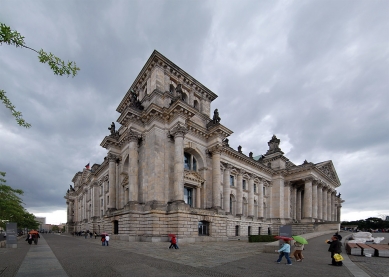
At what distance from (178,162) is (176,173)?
54.3 inches

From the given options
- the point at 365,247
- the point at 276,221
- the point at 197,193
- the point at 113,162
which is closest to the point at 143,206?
the point at 197,193

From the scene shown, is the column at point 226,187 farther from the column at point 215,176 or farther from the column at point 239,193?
the column at point 215,176

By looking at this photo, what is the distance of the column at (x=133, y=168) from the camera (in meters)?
29.8

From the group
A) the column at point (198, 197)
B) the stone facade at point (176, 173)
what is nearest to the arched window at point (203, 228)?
the stone facade at point (176, 173)

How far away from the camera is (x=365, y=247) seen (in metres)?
15.9

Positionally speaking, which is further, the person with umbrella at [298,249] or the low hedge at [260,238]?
the low hedge at [260,238]

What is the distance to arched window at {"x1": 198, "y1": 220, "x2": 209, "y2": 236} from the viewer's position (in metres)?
30.7

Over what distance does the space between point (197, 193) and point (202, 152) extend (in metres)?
6.06

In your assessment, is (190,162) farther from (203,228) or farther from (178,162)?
(203,228)

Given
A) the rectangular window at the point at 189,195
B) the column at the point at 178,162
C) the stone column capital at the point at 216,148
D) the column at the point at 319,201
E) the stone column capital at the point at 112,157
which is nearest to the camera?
the column at the point at 178,162

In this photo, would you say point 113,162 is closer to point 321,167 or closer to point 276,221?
point 276,221

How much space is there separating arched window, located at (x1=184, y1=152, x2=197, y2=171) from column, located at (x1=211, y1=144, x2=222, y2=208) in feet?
9.48

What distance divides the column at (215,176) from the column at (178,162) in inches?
259

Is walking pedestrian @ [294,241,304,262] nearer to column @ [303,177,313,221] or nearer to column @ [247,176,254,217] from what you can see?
column @ [247,176,254,217]
